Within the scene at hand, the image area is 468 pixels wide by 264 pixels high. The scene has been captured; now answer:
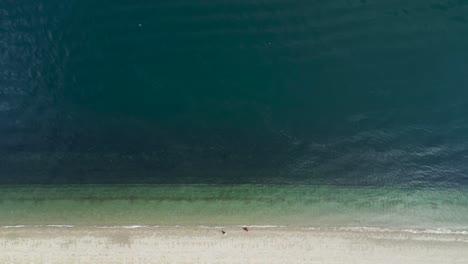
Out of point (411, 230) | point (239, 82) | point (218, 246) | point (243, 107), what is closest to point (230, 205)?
point (218, 246)

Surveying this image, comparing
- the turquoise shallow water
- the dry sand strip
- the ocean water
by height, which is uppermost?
the ocean water

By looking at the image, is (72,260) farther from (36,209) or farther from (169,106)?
(169,106)

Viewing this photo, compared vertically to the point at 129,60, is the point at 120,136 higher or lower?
lower

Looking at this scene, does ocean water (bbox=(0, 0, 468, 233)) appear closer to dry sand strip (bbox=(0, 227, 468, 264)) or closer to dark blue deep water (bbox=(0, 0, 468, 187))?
dark blue deep water (bbox=(0, 0, 468, 187))

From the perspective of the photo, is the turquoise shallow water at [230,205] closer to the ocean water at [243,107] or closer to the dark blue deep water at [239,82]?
the ocean water at [243,107]

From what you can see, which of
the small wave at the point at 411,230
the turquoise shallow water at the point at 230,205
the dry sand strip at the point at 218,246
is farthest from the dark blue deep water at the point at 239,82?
the dry sand strip at the point at 218,246

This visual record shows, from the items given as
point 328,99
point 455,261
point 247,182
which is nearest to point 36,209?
point 247,182

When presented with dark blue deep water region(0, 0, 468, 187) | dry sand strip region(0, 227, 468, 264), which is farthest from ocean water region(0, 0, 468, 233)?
dry sand strip region(0, 227, 468, 264)
